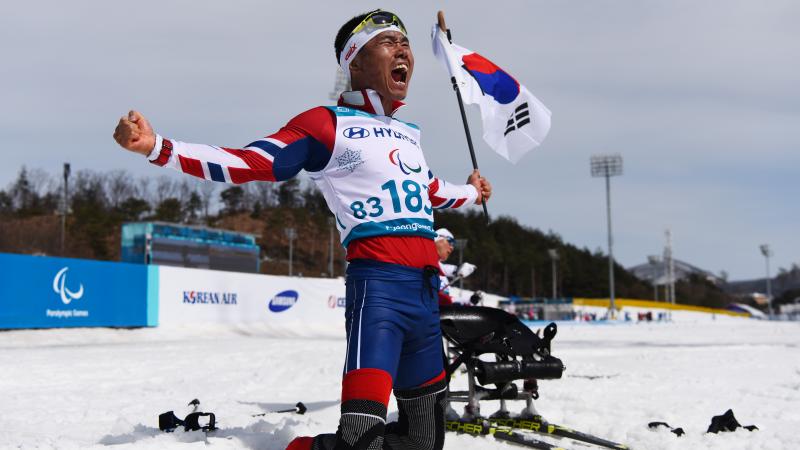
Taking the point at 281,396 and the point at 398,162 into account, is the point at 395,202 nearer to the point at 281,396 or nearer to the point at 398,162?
the point at 398,162

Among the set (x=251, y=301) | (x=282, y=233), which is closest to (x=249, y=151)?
(x=251, y=301)

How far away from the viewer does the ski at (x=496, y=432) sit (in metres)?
4.49

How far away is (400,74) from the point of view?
130 inches

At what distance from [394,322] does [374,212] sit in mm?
479

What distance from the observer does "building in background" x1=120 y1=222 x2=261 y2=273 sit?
32.1 meters

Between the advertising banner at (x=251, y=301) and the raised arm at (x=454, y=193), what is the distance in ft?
62.2

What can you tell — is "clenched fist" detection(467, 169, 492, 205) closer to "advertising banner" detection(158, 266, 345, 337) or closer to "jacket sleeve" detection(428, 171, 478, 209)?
"jacket sleeve" detection(428, 171, 478, 209)

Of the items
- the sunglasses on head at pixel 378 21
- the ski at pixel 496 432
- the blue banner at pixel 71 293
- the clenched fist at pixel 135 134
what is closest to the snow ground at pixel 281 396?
the ski at pixel 496 432

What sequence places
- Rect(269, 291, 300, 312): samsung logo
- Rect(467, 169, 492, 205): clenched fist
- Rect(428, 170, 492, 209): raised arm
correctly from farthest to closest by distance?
Rect(269, 291, 300, 312): samsung logo < Rect(467, 169, 492, 205): clenched fist < Rect(428, 170, 492, 209): raised arm

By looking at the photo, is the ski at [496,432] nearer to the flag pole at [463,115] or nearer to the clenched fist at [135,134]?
the flag pole at [463,115]

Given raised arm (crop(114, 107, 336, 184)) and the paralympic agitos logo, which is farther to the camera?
the paralympic agitos logo

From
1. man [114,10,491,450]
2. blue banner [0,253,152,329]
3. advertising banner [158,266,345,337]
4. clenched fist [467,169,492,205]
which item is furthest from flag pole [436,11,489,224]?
advertising banner [158,266,345,337]

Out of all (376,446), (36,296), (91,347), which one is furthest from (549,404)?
(36,296)

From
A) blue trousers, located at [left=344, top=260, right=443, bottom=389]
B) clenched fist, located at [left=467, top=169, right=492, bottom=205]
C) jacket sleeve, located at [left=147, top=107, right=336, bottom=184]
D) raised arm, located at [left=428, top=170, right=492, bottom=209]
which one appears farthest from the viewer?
clenched fist, located at [left=467, top=169, right=492, bottom=205]
